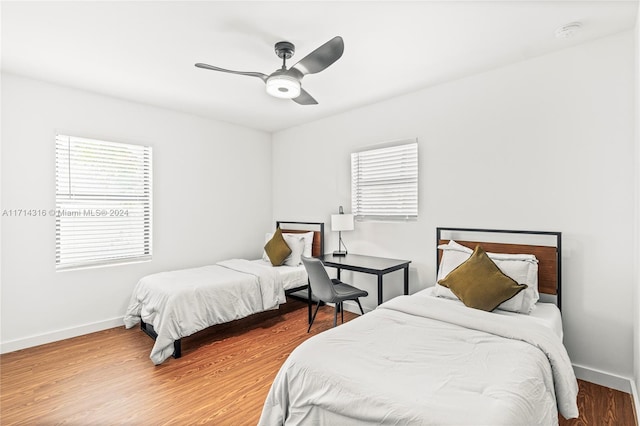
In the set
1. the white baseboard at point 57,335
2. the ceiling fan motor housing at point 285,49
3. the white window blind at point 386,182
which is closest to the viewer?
the ceiling fan motor housing at point 285,49

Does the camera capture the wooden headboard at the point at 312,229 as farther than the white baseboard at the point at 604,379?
Yes

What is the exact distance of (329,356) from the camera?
1688 millimetres

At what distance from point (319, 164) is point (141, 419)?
344cm

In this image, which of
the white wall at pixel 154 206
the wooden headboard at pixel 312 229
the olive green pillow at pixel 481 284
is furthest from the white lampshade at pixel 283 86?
the white wall at pixel 154 206

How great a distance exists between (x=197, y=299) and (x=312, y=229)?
2.02m

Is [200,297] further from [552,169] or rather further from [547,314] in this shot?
[552,169]

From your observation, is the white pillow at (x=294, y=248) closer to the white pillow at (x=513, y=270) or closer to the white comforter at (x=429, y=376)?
the white pillow at (x=513, y=270)

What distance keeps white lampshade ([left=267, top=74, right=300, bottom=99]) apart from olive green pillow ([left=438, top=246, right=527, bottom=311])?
1.94 m

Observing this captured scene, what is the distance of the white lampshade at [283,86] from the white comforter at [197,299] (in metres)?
2.03

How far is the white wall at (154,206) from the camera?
3.15m

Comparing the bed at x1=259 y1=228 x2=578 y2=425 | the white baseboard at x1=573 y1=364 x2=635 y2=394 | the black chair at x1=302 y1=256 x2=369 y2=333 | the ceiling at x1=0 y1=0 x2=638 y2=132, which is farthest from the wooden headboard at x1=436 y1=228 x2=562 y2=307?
→ the ceiling at x1=0 y1=0 x2=638 y2=132

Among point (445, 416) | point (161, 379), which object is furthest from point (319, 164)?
point (445, 416)

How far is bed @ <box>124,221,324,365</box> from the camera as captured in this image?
300 centimetres

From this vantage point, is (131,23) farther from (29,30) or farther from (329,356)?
(329,356)
